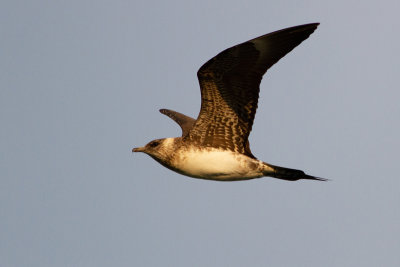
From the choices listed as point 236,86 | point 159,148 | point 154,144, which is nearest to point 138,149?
point 154,144

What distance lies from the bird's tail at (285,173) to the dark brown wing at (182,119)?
7.05ft

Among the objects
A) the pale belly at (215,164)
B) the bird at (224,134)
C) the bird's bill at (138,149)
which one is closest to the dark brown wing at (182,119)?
the bird's bill at (138,149)

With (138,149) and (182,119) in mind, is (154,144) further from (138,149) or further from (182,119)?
(182,119)

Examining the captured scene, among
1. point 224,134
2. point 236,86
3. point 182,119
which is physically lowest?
point 224,134

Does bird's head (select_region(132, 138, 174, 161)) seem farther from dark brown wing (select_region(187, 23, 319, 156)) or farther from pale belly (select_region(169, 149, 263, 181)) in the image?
dark brown wing (select_region(187, 23, 319, 156))

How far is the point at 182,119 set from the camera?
1447cm

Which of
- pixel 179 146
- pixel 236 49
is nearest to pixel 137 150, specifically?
pixel 179 146

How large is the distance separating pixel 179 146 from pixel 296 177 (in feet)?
6.10

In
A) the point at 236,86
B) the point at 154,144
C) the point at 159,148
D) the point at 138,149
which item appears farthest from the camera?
the point at 138,149

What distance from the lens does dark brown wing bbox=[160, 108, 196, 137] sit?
535 inches

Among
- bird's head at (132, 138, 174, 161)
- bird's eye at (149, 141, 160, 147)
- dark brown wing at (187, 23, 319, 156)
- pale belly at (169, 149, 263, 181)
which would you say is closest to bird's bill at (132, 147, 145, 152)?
bird's head at (132, 138, 174, 161)

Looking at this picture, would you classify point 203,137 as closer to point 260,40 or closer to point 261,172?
point 261,172

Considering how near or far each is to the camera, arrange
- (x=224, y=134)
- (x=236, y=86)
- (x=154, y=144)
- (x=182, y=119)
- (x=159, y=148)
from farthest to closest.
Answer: (x=182, y=119), (x=154, y=144), (x=159, y=148), (x=224, y=134), (x=236, y=86)

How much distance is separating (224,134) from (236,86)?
0.89 meters
